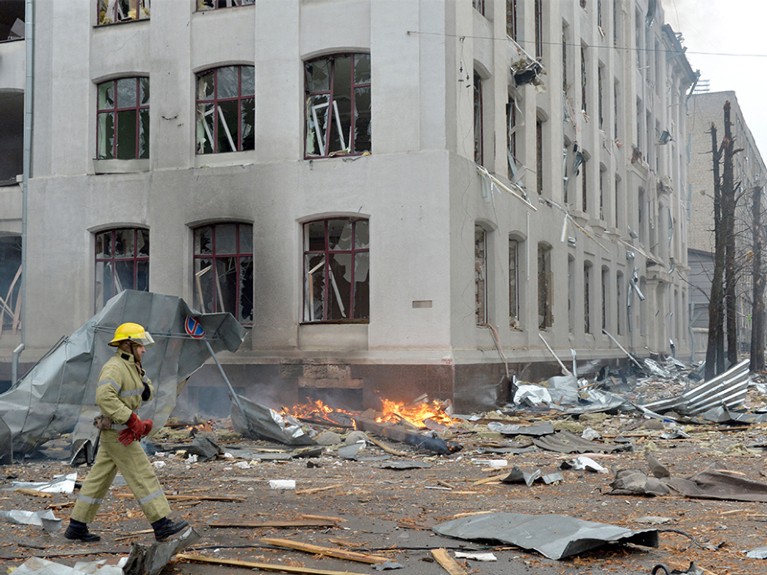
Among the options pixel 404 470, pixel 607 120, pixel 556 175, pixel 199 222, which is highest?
pixel 607 120

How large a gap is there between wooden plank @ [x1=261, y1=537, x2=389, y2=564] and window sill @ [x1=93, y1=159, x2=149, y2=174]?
15187 millimetres

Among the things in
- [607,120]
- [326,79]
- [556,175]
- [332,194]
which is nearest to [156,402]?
[332,194]

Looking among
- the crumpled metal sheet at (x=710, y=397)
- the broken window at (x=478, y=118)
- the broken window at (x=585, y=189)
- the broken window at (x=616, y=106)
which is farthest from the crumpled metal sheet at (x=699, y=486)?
the broken window at (x=616, y=106)

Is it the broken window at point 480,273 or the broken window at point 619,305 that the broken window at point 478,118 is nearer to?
the broken window at point 480,273

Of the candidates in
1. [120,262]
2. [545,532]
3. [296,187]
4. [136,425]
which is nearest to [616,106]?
[296,187]

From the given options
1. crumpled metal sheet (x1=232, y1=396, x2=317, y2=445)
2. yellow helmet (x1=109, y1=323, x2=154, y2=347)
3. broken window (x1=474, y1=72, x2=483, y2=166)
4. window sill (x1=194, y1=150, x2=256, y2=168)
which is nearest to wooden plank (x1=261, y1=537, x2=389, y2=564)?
yellow helmet (x1=109, y1=323, x2=154, y2=347)

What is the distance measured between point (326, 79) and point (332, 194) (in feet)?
8.22

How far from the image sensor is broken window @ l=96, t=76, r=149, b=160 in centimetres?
2167

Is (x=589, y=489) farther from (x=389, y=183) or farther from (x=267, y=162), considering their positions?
(x=267, y=162)

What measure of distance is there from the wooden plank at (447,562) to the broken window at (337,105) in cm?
1302

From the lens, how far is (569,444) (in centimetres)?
1462

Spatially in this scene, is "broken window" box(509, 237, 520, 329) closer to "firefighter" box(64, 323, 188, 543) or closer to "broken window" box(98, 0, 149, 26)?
Answer: "broken window" box(98, 0, 149, 26)

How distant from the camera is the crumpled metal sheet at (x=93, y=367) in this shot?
13.2 m

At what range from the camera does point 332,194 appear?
63.3ft
